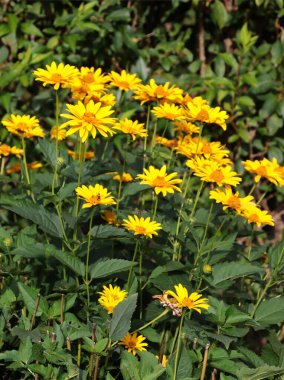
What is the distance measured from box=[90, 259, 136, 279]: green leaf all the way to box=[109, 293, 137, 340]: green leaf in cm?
20

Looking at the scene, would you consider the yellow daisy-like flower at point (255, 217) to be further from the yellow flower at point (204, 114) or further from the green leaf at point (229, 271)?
the yellow flower at point (204, 114)

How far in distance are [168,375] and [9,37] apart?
2.16 meters

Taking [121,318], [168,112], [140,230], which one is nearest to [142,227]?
[140,230]

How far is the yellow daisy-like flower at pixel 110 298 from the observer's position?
1955mm

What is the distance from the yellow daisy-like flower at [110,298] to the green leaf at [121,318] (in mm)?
148

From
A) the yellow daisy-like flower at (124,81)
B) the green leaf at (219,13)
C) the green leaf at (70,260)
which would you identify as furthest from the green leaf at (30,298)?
the green leaf at (219,13)

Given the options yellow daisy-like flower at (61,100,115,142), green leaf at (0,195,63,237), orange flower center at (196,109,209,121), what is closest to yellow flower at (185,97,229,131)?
orange flower center at (196,109,209,121)

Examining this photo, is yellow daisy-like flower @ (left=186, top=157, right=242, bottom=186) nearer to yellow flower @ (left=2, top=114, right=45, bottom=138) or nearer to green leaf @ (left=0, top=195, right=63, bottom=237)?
green leaf @ (left=0, top=195, right=63, bottom=237)

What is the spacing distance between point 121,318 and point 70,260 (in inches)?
11.9

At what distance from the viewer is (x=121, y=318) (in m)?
1.79

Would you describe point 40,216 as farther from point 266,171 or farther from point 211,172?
point 266,171

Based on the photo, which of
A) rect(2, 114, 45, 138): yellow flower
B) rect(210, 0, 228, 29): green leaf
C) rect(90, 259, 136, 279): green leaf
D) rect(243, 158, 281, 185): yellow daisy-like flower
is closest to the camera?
rect(90, 259, 136, 279): green leaf

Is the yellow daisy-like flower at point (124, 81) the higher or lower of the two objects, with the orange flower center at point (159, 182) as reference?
higher

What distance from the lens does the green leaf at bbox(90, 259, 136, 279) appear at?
1.99 meters
